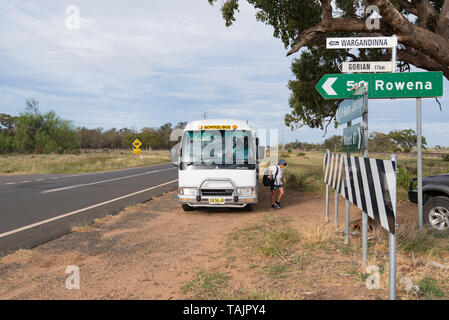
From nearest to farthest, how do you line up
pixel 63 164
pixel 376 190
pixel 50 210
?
pixel 376 190 < pixel 50 210 < pixel 63 164

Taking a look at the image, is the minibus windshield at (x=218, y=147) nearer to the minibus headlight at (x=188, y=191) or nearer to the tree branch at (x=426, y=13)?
the minibus headlight at (x=188, y=191)

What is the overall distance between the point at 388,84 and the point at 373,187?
2581 mm

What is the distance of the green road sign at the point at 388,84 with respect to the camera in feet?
18.1

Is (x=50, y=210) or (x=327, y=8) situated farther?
(x=327, y=8)

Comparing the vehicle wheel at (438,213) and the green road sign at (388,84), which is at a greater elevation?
the green road sign at (388,84)

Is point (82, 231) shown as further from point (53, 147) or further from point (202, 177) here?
point (53, 147)

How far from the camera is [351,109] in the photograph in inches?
203

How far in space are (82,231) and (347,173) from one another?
5331mm

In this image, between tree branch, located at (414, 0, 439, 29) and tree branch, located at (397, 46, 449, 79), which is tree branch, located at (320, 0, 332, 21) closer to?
tree branch, located at (397, 46, 449, 79)

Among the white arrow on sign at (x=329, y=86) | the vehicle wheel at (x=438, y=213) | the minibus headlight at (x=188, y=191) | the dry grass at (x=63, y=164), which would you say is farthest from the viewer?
the dry grass at (x=63, y=164)

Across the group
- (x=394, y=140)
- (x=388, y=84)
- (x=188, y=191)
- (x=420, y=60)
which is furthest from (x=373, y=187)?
(x=394, y=140)

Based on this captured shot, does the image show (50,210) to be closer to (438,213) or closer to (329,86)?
(329,86)

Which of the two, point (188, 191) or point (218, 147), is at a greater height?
point (218, 147)

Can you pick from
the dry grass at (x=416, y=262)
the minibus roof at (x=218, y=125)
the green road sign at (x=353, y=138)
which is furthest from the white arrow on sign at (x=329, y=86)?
the minibus roof at (x=218, y=125)
